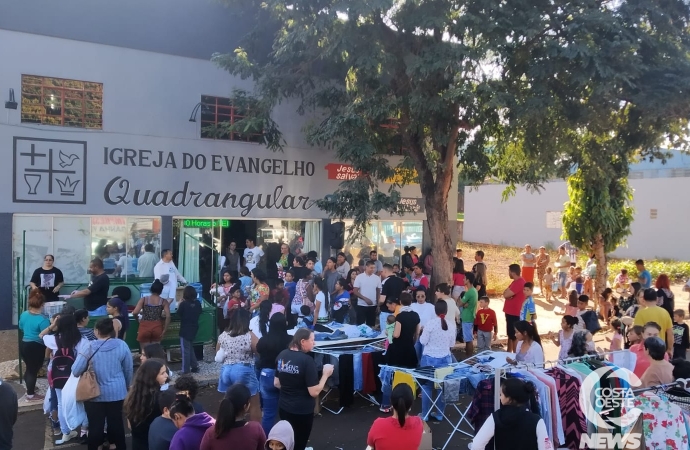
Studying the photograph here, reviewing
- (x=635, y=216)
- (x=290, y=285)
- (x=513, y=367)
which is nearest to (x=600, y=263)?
(x=290, y=285)

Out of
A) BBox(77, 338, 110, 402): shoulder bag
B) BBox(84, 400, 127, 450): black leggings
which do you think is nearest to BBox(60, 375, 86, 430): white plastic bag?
BBox(84, 400, 127, 450): black leggings

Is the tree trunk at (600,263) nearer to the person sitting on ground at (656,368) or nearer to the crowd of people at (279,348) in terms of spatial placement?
the crowd of people at (279,348)

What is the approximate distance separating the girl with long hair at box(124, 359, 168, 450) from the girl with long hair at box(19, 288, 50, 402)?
381 centimetres

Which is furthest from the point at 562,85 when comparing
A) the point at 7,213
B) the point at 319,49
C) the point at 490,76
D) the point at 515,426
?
the point at 7,213

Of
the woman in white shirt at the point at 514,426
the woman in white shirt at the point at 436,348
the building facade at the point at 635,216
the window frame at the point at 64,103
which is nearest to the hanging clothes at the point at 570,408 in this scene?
the woman in white shirt at the point at 436,348

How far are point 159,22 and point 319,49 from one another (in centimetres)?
459

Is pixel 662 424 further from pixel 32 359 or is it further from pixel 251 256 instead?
pixel 251 256

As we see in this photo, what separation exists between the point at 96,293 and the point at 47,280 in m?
1.76

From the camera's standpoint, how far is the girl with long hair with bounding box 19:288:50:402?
7781 millimetres

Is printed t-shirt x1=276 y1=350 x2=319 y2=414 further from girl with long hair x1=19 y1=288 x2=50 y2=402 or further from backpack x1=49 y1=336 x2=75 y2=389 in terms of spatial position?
girl with long hair x1=19 y1=288 x2=50 y2=402

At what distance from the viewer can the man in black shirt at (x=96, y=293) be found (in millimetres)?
9414

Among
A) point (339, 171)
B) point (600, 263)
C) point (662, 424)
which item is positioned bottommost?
point (662, 424)

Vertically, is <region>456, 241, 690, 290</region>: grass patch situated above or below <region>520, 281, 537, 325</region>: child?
below

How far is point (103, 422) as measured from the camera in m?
5.68
